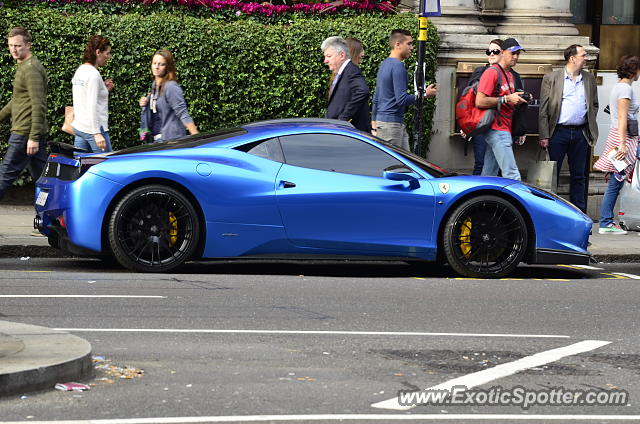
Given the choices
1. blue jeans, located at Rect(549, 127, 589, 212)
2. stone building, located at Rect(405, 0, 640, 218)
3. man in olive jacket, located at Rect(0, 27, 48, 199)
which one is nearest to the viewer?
man in olive jacket, located at Rect(0, 27, 48, 199)

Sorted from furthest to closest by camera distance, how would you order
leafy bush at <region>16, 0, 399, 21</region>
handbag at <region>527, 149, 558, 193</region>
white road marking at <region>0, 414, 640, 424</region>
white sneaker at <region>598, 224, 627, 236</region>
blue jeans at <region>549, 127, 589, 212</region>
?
leafy bush at <region>16, 0, 399, 21</region>
blue jeans at <region>549, 127, 589, 212</region>
white sneaker at <region>598, 224, 627, 236</region>
handbag at <region>527, 149, 558, 193</region>
white road marking at <region>0, 414, 640, 424</region>

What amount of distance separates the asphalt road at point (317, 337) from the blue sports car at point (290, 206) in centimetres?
26

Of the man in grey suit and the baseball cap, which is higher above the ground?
the baseball cap

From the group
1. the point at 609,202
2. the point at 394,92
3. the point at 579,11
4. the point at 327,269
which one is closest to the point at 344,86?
the point at 394,92

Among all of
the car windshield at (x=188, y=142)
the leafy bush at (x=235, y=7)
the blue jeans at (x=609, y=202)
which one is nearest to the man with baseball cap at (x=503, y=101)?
the blue jeans at (x=609, y=202)

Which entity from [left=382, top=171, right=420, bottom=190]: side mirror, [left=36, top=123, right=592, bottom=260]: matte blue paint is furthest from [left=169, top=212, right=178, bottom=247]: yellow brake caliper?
[left=382, top=171, right=420, bottom=190]: side mirror

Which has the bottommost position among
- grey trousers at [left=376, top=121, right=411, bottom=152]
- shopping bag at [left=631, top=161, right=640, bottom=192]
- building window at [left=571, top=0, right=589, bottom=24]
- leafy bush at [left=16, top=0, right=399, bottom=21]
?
shopping bag at [left=631, top=161, right=640, bottom=192]

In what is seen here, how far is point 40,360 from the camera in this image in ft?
22.1

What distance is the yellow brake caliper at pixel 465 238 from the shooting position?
1134 centimetres

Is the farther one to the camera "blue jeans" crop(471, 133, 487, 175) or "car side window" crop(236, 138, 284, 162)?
"blue jeans" crop(471, 133, 487, 175)

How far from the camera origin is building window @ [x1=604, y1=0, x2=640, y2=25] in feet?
66.4

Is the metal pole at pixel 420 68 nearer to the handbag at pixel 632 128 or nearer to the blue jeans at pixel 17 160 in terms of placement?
the handbag at pixel 632 128

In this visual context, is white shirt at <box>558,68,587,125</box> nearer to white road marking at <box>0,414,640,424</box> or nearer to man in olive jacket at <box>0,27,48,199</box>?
man in olive jacket at <box>0,27,48,199</box>

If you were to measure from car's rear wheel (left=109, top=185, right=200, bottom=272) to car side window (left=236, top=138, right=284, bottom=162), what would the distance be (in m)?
0.70
